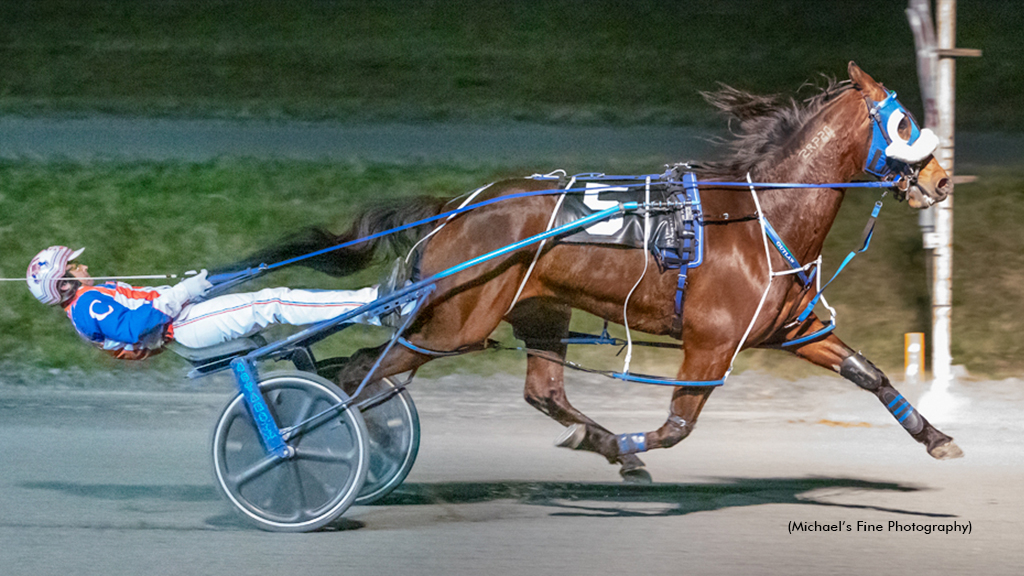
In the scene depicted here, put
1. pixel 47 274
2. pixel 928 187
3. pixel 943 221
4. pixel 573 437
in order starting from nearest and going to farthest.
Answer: pixel 47 274 → pixel 928 187 → pixel 573 437 → pixel 943 221

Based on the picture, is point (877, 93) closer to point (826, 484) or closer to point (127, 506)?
point (826, 484)

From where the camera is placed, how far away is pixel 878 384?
5.44 metres

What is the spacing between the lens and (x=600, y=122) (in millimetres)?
11594

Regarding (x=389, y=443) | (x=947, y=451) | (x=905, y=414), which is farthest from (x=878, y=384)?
(x=389, y=443)

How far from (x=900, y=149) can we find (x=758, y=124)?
70 centimetres

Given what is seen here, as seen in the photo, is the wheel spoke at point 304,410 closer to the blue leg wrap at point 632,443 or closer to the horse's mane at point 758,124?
the blue leg wrap at point 632,443

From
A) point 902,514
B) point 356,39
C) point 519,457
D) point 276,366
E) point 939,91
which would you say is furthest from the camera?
point 356,39

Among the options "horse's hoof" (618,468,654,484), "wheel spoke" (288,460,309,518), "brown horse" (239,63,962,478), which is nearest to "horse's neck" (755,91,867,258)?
"brown horse" (239,63,962,478)

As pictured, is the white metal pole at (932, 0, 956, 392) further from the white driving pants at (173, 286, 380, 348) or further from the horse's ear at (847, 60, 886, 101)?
the white driving pants at (173, 286, 380, 348)

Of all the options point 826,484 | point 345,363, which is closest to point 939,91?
point 826,484

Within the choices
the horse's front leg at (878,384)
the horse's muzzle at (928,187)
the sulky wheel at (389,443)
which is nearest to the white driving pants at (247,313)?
the sulky wheel at (389,443)

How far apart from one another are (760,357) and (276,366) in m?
3.64

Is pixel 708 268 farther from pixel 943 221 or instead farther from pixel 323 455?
pixel 943 221

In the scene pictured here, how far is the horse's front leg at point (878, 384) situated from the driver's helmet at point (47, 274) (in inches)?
133
